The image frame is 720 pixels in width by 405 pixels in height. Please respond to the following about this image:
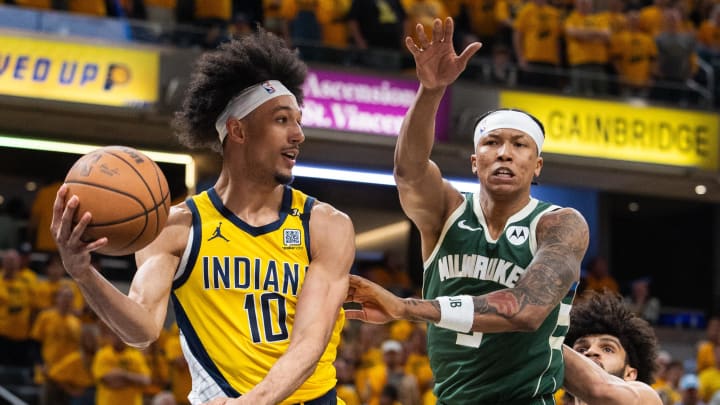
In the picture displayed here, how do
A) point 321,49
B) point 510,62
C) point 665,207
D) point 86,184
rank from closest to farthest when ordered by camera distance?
point 86,184
point 321,49
point 510,62
point 665,207

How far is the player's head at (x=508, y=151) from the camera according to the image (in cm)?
536

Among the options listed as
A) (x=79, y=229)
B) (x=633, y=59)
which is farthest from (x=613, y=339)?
(x=633, y=59)

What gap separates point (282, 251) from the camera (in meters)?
4.77

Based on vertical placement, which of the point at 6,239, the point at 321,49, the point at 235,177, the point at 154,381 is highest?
the point at 321,49

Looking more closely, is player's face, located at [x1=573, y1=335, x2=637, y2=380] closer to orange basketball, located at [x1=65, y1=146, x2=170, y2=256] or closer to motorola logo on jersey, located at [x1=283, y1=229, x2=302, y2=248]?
motorola logo on jersey, located at [x1=283, y1=229, x2=302, y2=248]

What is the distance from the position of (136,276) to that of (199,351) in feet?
1.29

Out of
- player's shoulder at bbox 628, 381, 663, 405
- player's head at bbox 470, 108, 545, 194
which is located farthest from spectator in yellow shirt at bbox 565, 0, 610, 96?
player's head at bbox 470, 108, 545, 194

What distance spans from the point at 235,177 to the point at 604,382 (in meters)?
1.98

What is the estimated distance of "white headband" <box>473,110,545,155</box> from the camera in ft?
17.8

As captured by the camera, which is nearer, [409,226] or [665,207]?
[409,226]

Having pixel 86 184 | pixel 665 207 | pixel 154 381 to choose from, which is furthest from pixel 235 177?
pixel 665 207

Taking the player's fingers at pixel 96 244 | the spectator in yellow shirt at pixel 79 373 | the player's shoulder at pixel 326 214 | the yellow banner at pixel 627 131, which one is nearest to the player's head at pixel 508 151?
the player's shoulder at pixel 326 214

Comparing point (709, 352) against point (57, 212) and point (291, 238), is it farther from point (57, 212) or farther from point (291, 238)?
point (57, 212)

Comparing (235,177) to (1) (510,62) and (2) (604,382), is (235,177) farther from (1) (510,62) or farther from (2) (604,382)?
(1) (510,62)
